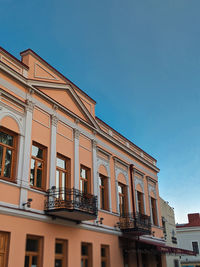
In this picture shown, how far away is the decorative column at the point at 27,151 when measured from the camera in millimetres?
12750

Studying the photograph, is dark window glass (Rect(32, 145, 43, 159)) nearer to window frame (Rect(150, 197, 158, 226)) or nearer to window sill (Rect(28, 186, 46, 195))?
window sill (Rect(28, 186, 46, 195))

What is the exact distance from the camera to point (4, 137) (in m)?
13.0

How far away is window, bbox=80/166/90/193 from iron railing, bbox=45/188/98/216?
1665mm

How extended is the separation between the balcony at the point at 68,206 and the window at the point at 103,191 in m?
3.35

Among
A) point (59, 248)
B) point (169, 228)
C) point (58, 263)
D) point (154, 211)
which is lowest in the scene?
point (58, 263)

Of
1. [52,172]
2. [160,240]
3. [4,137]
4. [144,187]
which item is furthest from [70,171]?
[160,240]

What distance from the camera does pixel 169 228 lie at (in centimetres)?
3167

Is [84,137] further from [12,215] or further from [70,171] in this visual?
[12,215]

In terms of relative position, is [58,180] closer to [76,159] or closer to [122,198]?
[76,159]

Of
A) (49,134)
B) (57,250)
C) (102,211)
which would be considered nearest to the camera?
(57,250)

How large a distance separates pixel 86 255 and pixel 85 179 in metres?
3.73

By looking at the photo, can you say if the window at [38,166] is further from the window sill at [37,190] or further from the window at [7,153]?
the window at [7,153]

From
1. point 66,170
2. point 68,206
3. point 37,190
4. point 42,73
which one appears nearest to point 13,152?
point 37,190

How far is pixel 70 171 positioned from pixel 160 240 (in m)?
12.2
